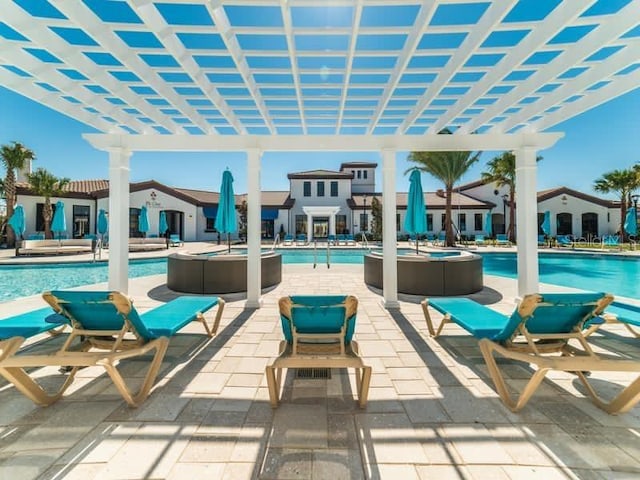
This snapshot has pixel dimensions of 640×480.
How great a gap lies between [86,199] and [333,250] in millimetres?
23020

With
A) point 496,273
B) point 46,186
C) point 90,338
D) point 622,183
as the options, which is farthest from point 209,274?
point 622,183

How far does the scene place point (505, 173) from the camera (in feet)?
79.8

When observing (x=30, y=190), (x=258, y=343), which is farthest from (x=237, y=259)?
(x=30, y=190)

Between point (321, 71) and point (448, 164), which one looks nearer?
point (321, 71)

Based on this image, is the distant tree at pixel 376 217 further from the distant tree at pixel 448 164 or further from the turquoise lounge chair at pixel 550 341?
the turquoise lounge chair at pixel 550 341

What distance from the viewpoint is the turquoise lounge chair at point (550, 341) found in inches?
95.2

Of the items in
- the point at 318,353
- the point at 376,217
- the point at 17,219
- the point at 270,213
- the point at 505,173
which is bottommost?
the point at 318,353

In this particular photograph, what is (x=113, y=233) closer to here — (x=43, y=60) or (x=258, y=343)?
(x=43, y=60)

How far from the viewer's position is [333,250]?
2022 centimetres

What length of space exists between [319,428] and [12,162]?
92.6ft

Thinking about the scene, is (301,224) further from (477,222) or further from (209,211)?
(477,222)

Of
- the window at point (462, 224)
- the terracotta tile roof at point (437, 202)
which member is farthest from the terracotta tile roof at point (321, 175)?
the window at point (462, 224)

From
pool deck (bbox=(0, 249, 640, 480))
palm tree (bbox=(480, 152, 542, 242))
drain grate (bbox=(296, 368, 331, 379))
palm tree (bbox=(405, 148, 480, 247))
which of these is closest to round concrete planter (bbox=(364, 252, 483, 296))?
pool deck (bbox=(0, 249, 640, 480))

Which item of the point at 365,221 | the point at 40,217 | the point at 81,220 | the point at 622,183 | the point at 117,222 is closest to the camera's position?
the point at 117,222
